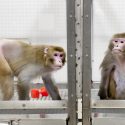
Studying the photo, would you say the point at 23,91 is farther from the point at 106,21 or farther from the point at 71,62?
the point at 106,21

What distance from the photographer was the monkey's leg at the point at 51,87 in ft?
3.51

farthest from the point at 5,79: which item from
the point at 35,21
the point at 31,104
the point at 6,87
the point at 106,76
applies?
the point at 106,76

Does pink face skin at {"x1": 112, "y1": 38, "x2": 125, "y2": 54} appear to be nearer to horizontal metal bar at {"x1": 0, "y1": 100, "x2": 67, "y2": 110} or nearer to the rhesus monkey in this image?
the rhesus monkey

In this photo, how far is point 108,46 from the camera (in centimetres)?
104

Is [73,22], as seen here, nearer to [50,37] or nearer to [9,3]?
[50,37]

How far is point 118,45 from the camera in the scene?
1042 millimetres

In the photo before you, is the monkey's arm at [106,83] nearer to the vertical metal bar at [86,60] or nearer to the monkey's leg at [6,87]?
the vertical metal bar at [86,60]

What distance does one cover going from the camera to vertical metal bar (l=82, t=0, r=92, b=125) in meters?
1.01

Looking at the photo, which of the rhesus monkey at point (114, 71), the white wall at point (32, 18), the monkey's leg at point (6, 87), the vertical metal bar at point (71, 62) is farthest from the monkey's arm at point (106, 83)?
the monkey's leg at point (6, 87)

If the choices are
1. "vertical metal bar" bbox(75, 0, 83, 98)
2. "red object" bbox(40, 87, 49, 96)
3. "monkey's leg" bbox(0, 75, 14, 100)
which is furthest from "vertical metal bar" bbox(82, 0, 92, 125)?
"monkey's leg" bbox(0, 75, 14, 100)

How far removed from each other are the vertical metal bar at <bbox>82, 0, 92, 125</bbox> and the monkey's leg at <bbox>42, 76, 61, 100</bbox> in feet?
0.35

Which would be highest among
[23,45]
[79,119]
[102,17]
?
[102,17]

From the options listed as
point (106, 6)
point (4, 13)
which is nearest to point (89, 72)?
point (106, 6)

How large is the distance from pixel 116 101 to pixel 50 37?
1.16 feet
